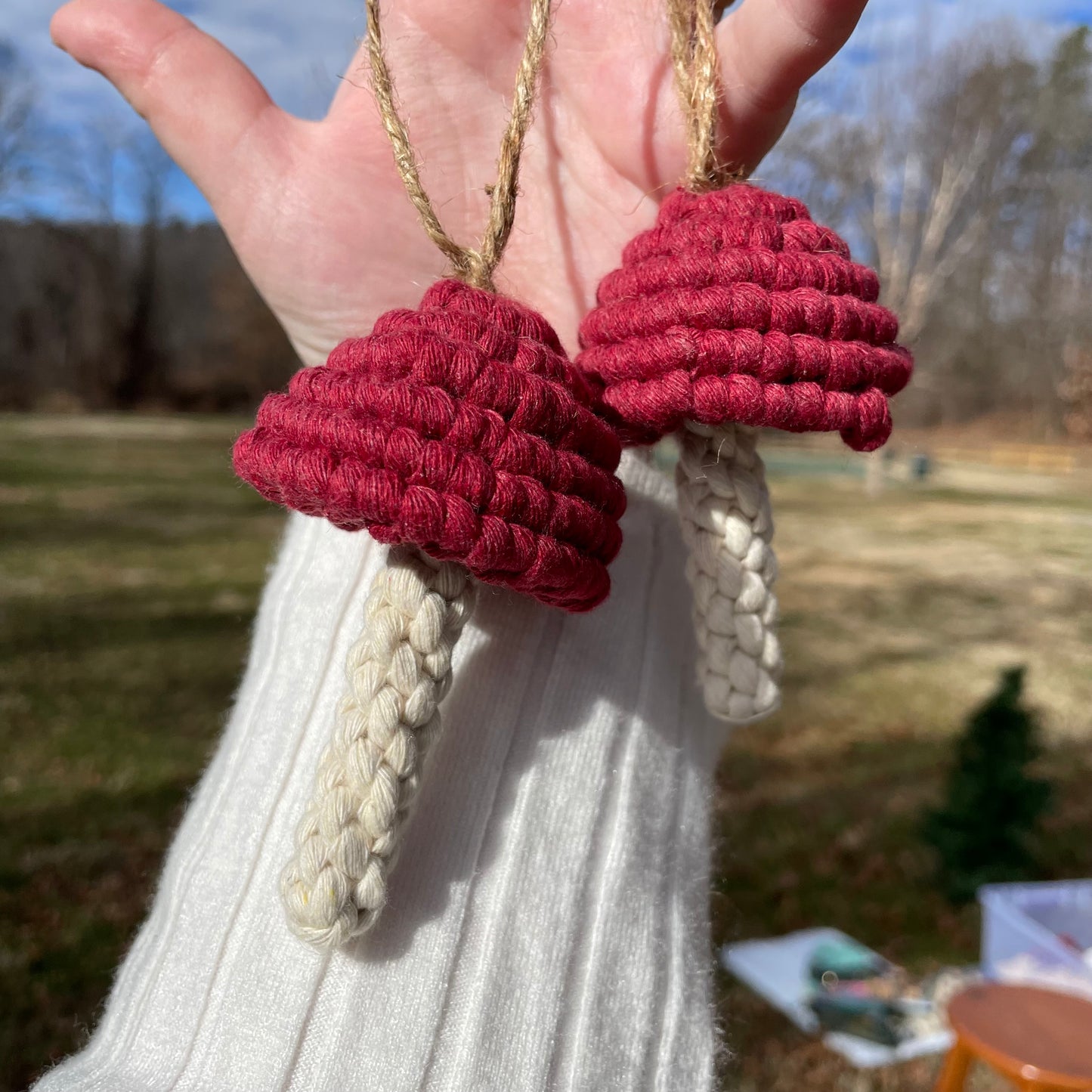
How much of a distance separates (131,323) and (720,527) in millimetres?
10223

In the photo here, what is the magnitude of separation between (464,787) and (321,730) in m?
Result: 0.10

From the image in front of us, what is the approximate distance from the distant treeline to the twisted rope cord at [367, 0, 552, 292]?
8456 mm

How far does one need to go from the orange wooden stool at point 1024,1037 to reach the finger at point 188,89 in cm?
156

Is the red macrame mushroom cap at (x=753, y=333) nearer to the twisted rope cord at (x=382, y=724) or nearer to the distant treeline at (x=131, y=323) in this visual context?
the twisted rope cord at (x=382, y=724)

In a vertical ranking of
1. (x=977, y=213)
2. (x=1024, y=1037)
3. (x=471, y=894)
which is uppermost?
(x=977, y=213)

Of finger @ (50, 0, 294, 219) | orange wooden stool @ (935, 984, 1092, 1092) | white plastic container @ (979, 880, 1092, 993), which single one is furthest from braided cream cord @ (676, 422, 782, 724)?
white plastic container @ (979, 880, 1092, 993)

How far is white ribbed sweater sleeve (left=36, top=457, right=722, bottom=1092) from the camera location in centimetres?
49

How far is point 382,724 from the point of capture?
0.46 meters

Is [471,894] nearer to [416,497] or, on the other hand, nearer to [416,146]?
[416,497]

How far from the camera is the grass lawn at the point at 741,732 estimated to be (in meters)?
1.94

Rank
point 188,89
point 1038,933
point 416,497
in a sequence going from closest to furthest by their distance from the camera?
point 416,497 < point 188,89 < point 1038,933

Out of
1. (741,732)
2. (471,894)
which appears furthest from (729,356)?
(741,732)

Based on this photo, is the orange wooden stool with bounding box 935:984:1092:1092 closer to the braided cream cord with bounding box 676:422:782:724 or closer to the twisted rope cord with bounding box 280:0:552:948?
the braided cream cord with bounding box 676:422:782:724

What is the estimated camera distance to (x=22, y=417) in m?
8.31
